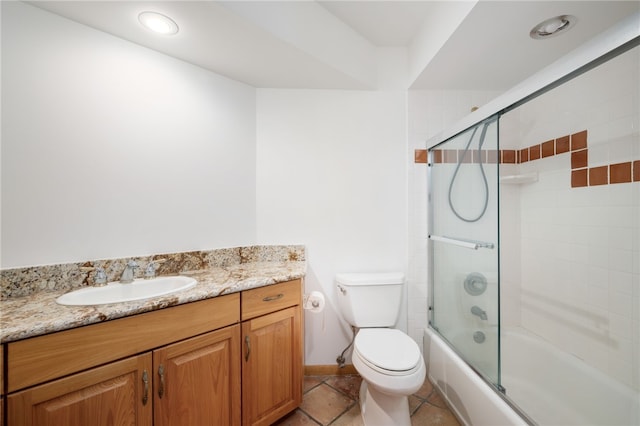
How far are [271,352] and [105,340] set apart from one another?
2.35ft

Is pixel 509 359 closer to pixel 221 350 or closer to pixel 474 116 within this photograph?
pixel 474 116

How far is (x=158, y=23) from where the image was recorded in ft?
3.93

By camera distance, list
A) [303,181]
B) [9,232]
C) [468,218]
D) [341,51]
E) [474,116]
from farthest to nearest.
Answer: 1. [303,181]
2. [341,51]
3. [468,218]
4. [474,116]
5. [9,232]

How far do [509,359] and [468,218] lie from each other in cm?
94

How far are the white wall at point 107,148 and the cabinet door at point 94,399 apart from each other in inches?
24.7

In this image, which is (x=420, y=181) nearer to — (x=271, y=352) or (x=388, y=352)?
(x=388, y=352)

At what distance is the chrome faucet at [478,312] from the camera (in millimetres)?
1386

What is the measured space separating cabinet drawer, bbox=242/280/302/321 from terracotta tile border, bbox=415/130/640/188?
127 cm

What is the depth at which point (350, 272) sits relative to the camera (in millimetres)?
1862

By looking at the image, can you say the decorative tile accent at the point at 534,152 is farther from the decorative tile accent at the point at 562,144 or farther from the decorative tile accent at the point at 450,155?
the decorative tile accent at the point at 450,155

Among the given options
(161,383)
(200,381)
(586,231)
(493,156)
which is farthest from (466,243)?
(161,383)

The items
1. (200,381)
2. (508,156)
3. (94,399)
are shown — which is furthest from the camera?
(508,156)

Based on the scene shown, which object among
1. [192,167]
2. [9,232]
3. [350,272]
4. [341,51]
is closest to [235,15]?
[341,51]

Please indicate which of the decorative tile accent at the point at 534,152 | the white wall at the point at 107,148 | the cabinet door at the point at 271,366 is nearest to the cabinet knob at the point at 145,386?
the cabinet door at the point at 271,366
